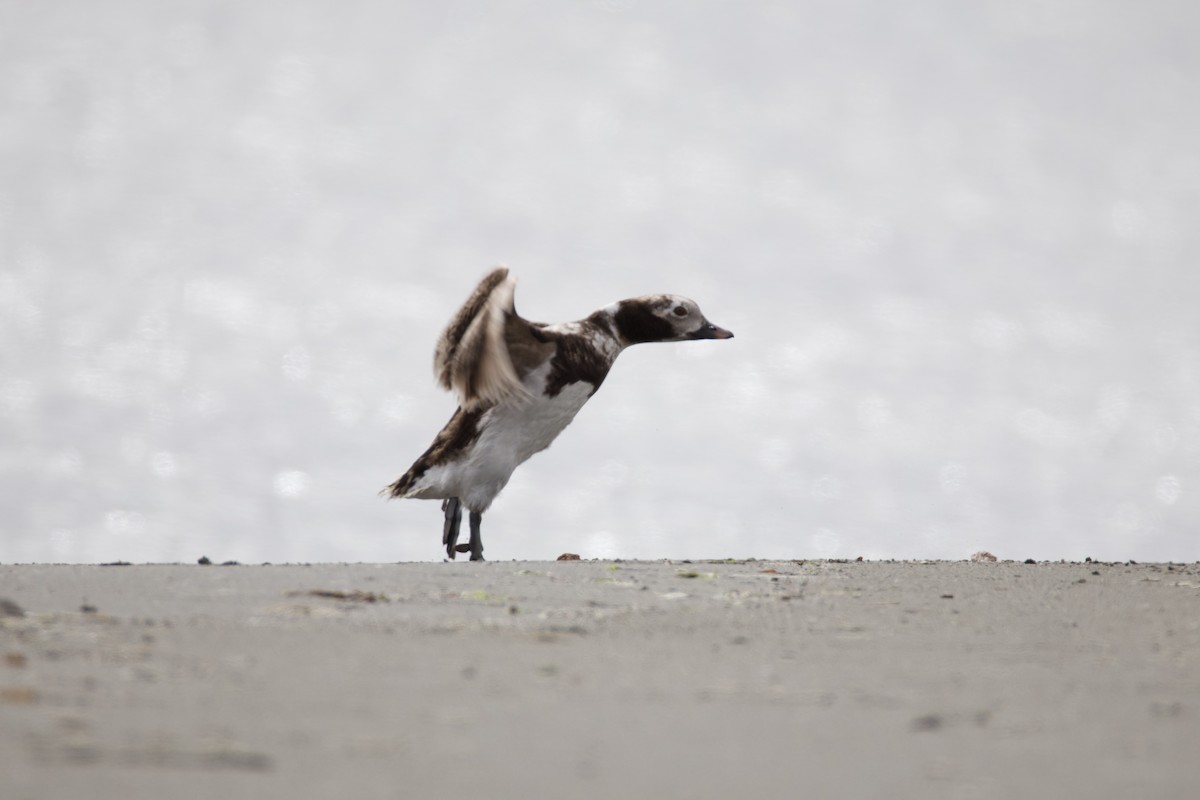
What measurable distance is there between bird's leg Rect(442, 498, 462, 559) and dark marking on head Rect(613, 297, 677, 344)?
1812 mm

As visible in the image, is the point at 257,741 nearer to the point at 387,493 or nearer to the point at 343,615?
the point at 343,615

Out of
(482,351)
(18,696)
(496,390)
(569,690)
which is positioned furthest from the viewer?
(496,390)

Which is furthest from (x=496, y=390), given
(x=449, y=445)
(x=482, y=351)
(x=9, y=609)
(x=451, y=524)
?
(x=9, y=609)

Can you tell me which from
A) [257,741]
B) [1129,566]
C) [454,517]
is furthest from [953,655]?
[454,517]

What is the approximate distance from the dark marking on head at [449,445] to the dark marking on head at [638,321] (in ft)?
4.82

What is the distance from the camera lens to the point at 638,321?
36.0 feet

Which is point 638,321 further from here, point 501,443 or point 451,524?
point 451,524

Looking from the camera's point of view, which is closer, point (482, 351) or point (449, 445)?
point (482, 351)

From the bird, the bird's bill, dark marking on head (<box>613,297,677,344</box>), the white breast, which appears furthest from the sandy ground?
the bird's bill

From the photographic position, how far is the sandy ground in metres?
3.12

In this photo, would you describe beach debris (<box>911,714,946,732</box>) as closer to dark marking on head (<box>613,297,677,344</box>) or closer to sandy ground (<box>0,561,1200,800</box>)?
sandy ground (<box>0,561,1200,800</box>)

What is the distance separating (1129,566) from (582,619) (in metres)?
4.76

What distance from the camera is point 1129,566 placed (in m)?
8.92

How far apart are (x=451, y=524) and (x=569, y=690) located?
6.51m
